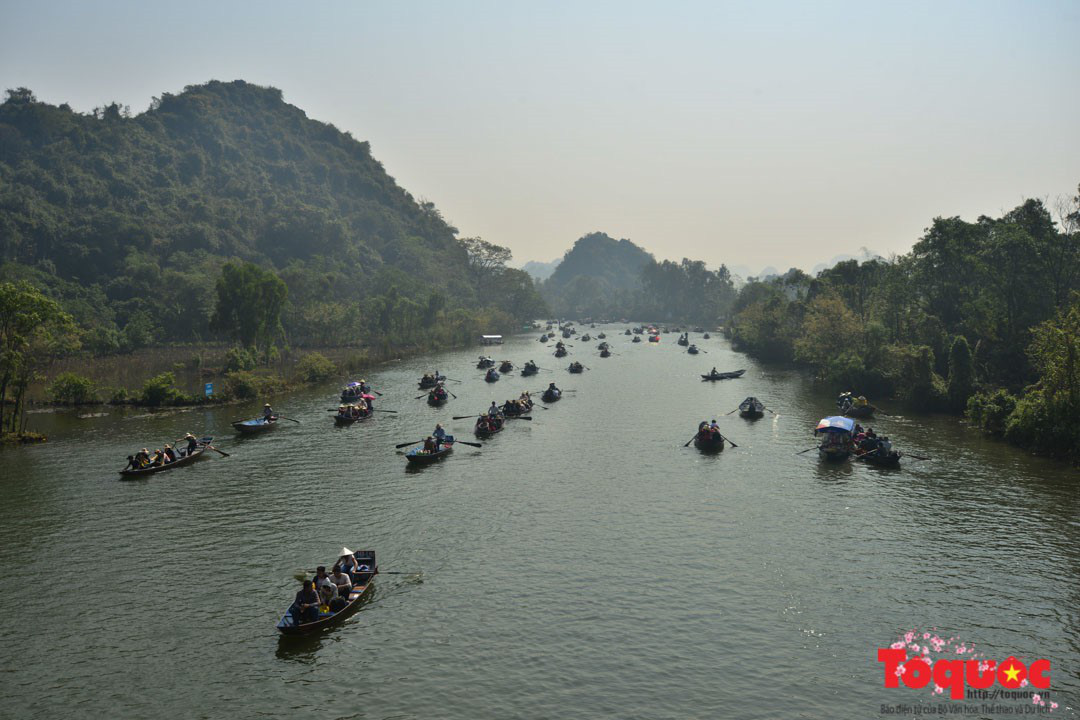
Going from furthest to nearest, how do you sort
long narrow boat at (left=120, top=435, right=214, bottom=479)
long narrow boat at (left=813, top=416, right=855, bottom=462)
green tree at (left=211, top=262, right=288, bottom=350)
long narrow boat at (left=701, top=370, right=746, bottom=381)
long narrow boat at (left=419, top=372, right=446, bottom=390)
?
long narrow boat at (left=701, top=370, right=746, bottom=381) → green tree at (left=211, top=262, right=288, bottom=350) → long narrow boat at (left=419, top=372, right=446, bottom=390) → long narrow boat at (left=813, top=416, right=855, bottom=462) → long narrow boat at (left=120, top=435, right=214, bottom=479)

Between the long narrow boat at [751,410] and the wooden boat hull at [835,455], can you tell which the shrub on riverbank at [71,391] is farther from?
the wooden boat hull at [835,455]

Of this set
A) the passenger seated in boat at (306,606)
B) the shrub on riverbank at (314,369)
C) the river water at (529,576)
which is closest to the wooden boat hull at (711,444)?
the river water at (529,576)

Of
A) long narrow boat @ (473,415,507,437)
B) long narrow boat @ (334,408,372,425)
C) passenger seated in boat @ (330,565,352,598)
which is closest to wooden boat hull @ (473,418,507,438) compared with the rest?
long narrow boat @ (473,415,507,437)

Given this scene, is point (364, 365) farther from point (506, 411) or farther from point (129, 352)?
point (506, 411)

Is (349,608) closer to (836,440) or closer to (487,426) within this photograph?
(487,426)

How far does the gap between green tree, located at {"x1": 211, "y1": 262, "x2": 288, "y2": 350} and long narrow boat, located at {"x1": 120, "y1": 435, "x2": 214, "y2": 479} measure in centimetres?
3327

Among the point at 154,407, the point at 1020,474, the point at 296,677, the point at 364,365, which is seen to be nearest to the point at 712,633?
the point at 296,677

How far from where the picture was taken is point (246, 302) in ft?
251

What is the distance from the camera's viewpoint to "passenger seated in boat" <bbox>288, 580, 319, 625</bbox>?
21938mm

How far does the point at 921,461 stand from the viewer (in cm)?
4247

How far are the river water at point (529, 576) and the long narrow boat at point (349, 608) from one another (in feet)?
1.29

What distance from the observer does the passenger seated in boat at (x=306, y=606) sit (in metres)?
21.9

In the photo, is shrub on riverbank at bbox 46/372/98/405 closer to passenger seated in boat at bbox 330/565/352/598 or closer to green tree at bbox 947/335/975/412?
passenger seated in boat at bbox 330/565/352/598

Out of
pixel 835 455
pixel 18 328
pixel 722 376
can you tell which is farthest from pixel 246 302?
pixel 835 455
